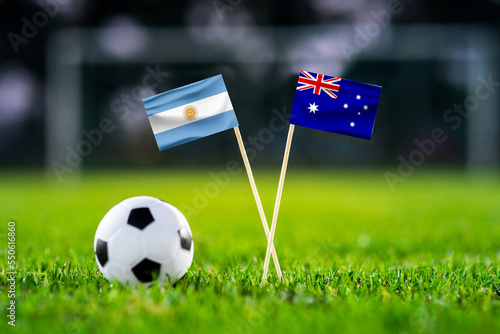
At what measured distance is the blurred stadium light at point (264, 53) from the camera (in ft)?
52.9

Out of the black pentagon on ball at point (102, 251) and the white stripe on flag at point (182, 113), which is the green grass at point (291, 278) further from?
the white stripe on flag at point (182, 113)

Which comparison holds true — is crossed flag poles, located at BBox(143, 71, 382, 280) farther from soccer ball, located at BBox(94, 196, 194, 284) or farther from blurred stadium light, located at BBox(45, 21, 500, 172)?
blurred stadium light, located at BBox(45, 21, 500, 172)

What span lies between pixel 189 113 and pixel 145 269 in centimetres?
98

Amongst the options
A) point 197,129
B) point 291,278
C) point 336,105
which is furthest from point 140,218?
point 336,105

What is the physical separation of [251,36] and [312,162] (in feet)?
16.8

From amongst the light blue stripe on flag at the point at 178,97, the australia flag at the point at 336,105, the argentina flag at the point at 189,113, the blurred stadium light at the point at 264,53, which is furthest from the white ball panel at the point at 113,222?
the blurred stadium light at the point at 264,53

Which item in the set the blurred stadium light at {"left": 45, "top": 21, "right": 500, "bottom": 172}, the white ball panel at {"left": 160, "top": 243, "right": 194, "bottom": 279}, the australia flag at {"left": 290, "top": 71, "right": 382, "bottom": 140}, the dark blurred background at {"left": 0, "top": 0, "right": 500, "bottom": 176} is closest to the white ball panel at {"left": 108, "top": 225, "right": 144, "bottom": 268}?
the white ball panel at {"left": 160, "top": 243, "right": 194, "bottom": 279}

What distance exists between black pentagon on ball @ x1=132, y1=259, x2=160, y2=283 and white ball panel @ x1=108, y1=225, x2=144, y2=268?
0.03 metres

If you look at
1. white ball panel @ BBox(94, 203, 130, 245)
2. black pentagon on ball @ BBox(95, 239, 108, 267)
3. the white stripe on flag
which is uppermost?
the white stripe on flag

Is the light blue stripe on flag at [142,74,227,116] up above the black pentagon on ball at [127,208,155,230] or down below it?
above

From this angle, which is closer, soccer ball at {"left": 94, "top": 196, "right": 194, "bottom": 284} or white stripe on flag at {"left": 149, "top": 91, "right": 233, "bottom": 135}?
soccer ball at {"left": 94, "top": 196, "right": 194, "bottom": 284}

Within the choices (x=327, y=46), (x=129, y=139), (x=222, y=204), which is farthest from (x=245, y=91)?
(x=222, y=204)

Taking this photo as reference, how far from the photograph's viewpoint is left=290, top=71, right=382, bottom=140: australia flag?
304 cm

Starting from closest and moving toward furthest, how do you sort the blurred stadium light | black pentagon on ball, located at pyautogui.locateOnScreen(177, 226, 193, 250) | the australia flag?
black pentagon on ball, located at pyautogui.locateOnScreen(177, 226, 193, 250) → the australia flag → the blurred stadium light
